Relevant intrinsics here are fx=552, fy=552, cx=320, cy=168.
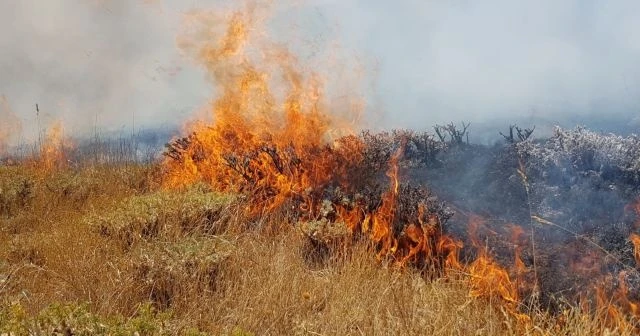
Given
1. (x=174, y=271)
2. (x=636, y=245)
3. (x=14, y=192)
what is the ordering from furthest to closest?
1. (x=14, y=192)
2. (x=636, y=245)
3. (x=174, y=271)

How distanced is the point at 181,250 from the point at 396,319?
6.99 ft

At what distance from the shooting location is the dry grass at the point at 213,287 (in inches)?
135

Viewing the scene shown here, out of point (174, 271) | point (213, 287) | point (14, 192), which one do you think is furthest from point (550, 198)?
point (14, 192)

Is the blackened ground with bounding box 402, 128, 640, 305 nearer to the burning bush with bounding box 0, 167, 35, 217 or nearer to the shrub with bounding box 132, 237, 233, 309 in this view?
the shrub with bounding box 132, 237, 233, 309

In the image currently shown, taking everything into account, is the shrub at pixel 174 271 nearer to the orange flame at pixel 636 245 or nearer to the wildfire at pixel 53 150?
the orange flame at pixel 636 245

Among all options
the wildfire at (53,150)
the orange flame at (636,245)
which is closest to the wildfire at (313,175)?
the orange flame at (636,245)

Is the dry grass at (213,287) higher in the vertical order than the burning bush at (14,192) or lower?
lower

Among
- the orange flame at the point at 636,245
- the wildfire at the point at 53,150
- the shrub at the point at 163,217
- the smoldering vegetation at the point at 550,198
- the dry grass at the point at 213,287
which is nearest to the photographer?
the dry grass at the point at 213,287

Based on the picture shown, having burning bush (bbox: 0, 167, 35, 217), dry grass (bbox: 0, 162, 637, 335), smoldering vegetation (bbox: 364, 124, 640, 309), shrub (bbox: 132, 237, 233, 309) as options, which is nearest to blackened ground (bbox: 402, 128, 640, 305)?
smoldering vegetation (bbox: 364, 124, 640, 309)

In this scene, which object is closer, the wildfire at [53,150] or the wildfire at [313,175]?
the wildfire at [313,175]

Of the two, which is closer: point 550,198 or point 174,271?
point 174,271

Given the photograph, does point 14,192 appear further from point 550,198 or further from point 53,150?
point 550,198

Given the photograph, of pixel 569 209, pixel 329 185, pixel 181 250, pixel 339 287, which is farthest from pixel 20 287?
pixel 569 209

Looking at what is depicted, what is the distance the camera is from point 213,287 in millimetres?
4543
